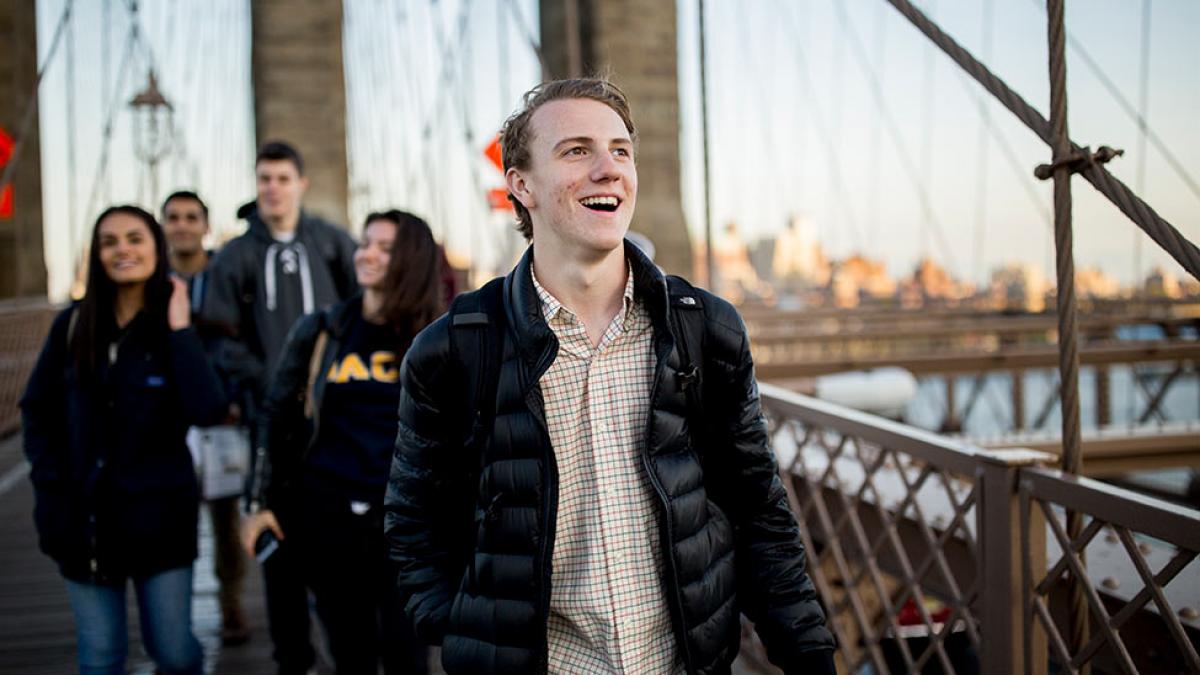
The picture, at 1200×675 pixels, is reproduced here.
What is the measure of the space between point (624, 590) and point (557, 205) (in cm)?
51

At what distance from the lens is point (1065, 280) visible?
6.06 feet

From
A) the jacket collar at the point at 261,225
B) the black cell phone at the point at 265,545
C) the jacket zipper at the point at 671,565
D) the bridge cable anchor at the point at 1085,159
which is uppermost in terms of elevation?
the jacket collar at the point at 261,225

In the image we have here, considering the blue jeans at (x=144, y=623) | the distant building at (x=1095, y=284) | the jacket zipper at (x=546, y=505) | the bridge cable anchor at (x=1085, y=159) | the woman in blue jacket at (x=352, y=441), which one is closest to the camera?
the jacket zipper at (x=546, y=505)

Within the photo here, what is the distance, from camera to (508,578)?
131 cm

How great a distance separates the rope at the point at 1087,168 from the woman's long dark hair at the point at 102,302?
1.78 metres

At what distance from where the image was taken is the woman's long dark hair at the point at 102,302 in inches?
91.2

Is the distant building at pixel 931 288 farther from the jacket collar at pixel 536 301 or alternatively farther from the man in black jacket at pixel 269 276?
the jacket collar at pixel 536 301

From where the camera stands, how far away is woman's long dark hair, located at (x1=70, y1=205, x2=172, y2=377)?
232 centimetres

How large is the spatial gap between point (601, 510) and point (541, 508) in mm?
79

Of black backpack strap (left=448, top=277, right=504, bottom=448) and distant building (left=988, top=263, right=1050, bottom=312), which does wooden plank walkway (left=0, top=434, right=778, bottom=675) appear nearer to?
black backpack strap (left=448, top=277, right=504, bottom=448)

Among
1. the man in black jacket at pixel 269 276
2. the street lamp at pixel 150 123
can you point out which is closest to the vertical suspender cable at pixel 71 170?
the street lamp at pixel 150 123

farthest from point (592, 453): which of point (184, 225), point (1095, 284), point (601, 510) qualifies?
point (1095, 284)

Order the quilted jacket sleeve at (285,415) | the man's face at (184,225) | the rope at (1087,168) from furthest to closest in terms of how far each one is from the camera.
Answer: the man's face at (184,225) < the quilted jacket sleeve at (285,415) < the rope at (1087,168)

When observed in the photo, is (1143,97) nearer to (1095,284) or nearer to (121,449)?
(1095,284)
